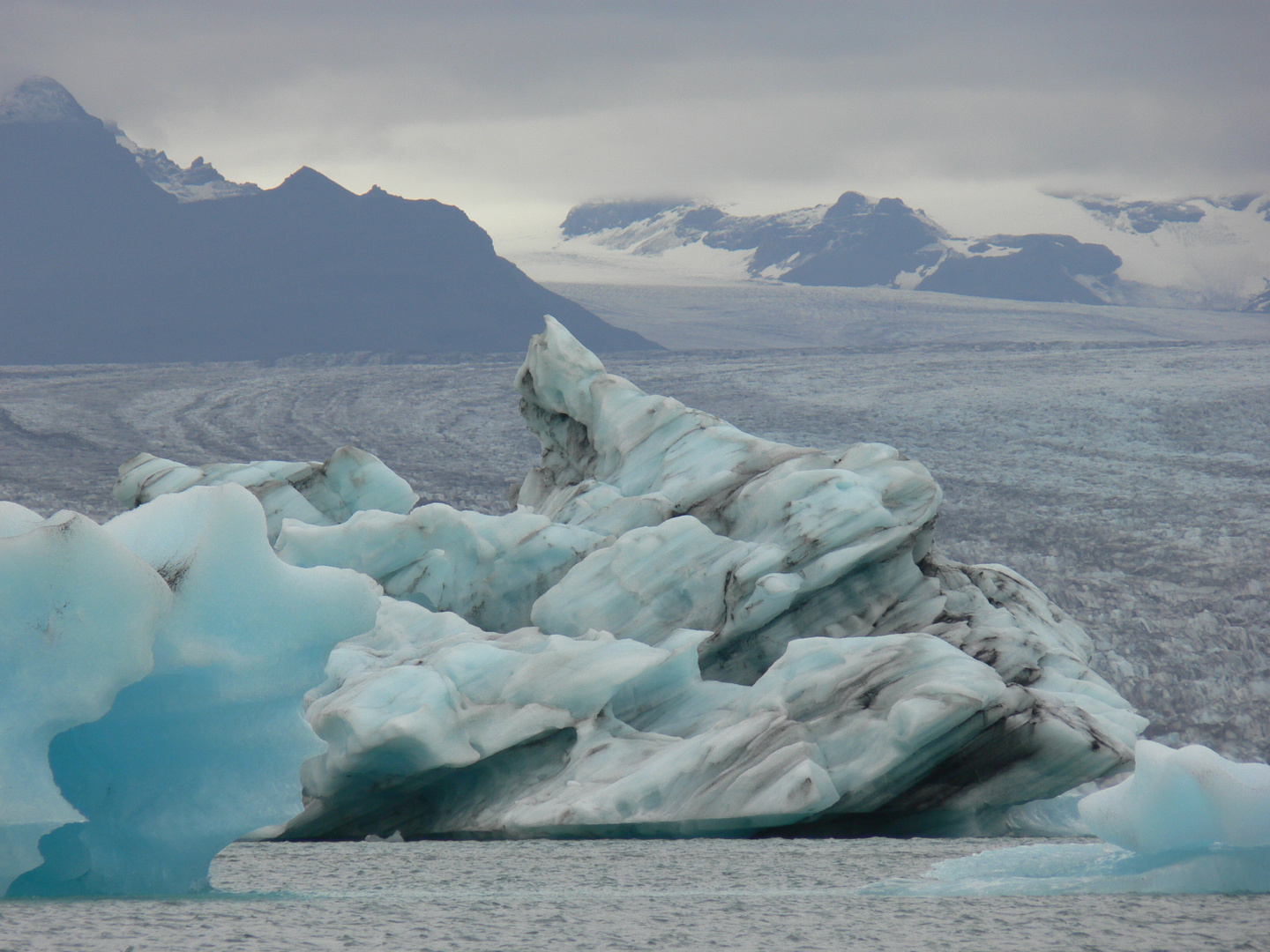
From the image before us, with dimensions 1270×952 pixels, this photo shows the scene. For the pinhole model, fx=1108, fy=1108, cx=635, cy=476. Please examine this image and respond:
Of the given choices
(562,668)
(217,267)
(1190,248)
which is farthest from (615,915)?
(1190,248)

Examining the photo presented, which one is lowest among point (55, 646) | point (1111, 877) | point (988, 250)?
point (1111, 877)

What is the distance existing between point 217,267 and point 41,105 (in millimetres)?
18762

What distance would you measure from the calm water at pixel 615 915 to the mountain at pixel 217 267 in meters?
41.8

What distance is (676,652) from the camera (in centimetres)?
577

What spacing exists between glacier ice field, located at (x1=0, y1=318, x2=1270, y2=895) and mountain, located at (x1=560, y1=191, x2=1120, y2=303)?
212 ft

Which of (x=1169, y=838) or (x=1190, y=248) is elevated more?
(x=1190, y=248)

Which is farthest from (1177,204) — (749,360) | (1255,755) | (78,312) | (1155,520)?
(1255,755)

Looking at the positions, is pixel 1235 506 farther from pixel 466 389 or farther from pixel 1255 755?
pixel 466 389

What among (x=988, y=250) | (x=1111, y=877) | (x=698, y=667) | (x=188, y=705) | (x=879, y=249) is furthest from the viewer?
(x=879, y=249)

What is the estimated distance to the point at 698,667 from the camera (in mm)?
6621

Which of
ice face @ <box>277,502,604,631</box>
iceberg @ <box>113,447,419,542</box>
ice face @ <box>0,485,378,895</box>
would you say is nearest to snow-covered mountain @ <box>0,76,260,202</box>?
iceberg @ <box>113,447,419,542</box>

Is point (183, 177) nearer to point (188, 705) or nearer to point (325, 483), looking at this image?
point (325, 483)

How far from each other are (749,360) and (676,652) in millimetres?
26969

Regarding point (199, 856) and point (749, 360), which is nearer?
point (199, 856)
